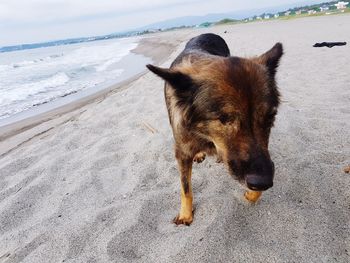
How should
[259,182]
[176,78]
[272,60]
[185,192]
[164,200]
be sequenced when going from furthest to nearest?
[164,200], [185,192], [272,60], [176,78], [259,182]

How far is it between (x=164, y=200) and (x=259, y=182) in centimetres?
152

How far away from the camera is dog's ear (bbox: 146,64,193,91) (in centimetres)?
264

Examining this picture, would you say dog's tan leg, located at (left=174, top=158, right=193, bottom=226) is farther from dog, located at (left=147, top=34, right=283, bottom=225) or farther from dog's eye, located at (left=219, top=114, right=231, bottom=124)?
dog's eye, located at (left=219, top=114, right=231, bottom=124)

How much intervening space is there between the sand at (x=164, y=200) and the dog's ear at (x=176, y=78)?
4.24 feet

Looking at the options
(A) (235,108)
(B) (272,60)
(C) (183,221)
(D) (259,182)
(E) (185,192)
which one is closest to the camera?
(D) (259,182)

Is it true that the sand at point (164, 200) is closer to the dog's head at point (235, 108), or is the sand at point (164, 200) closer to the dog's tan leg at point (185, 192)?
the dog's tan leg at point (185, 192)

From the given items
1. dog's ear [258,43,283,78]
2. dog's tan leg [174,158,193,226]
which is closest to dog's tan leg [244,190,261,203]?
dog's tan leg [174,158,193,226]

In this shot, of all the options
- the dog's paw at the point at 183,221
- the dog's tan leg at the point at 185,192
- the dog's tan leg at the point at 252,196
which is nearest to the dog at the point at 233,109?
the dog's tan leg at the point at 185,192

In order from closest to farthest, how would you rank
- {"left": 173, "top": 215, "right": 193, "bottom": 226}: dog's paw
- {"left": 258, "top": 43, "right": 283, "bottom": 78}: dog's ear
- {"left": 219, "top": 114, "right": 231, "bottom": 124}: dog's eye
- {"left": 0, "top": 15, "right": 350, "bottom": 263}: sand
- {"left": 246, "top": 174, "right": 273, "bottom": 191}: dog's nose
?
{"left": 246, "top": 174, "right": 273, "bottom": 191}: dog's nose, {"left": 219, "top": 114, "right": 231, "bottom": 124}: dog's eye, {"left": 0, "top": 15, "right": 350, "bottom": 263}: sand, {"left": 258, "top": 43, "right": 283, "bottom": 78}: dog's ear, {"left": 173, "top": 215, "right": 193, "bottom": 226}: dog's paw

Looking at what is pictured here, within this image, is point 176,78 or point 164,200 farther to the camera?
point 164,200

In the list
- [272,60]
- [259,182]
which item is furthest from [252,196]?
[272,60]

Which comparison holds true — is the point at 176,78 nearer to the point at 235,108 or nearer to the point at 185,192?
the point at 235,108

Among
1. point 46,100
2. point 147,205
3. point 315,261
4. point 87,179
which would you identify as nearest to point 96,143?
point 87,179

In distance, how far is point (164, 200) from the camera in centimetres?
360
